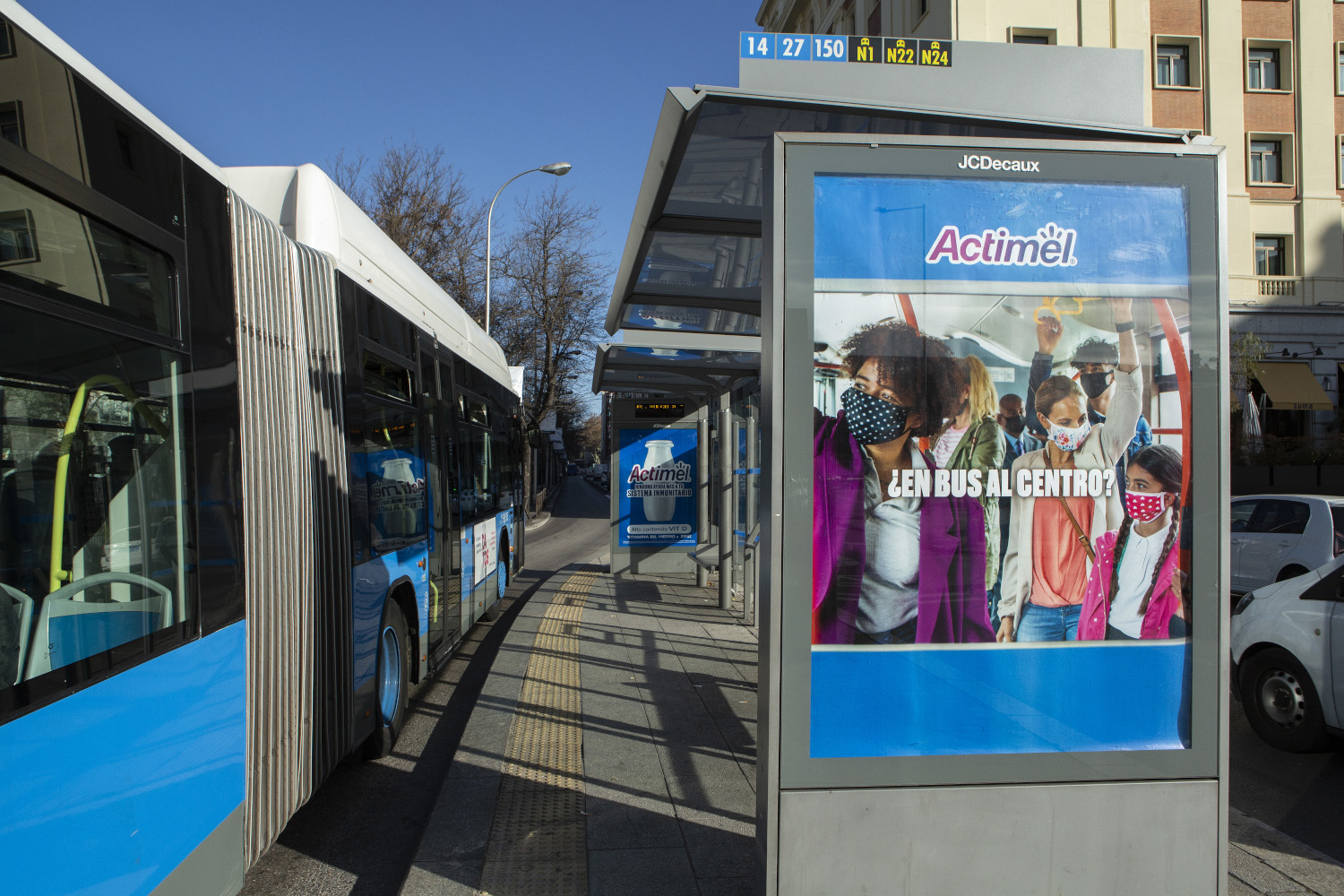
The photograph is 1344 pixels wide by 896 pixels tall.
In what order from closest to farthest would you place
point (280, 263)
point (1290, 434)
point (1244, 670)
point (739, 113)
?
point (739, 113) < point (280, 263) < point (1244, 670) < point (1290, 434)

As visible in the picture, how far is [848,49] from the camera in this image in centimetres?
409

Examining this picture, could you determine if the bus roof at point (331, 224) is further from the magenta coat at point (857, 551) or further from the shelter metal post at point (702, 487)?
the shelter metal post at point (702, 487)

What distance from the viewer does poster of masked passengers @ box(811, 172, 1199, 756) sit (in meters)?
3.12

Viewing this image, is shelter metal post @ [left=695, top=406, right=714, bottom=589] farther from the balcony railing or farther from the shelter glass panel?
the balcony railing

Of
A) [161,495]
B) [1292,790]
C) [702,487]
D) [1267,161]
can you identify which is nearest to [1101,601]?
[161,495]

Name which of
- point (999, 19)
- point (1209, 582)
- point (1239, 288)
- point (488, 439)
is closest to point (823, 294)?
point (1209, 582)

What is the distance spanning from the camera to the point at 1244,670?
6352mm

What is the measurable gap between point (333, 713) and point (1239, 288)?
32.6m

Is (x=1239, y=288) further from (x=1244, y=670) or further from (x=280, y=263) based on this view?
(x=280, y=263)

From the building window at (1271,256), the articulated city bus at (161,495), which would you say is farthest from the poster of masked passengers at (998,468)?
the building window at (1271,256)

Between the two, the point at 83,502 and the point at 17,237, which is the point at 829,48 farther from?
the point at 83,502

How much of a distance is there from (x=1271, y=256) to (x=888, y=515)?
34171 mm

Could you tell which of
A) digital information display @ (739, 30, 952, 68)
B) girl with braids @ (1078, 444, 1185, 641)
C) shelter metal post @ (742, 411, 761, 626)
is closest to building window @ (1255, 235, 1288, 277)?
shelter metal post @ (742, 411, 761, 626)

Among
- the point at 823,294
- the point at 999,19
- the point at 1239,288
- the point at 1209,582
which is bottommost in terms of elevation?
the point at 1209,582
